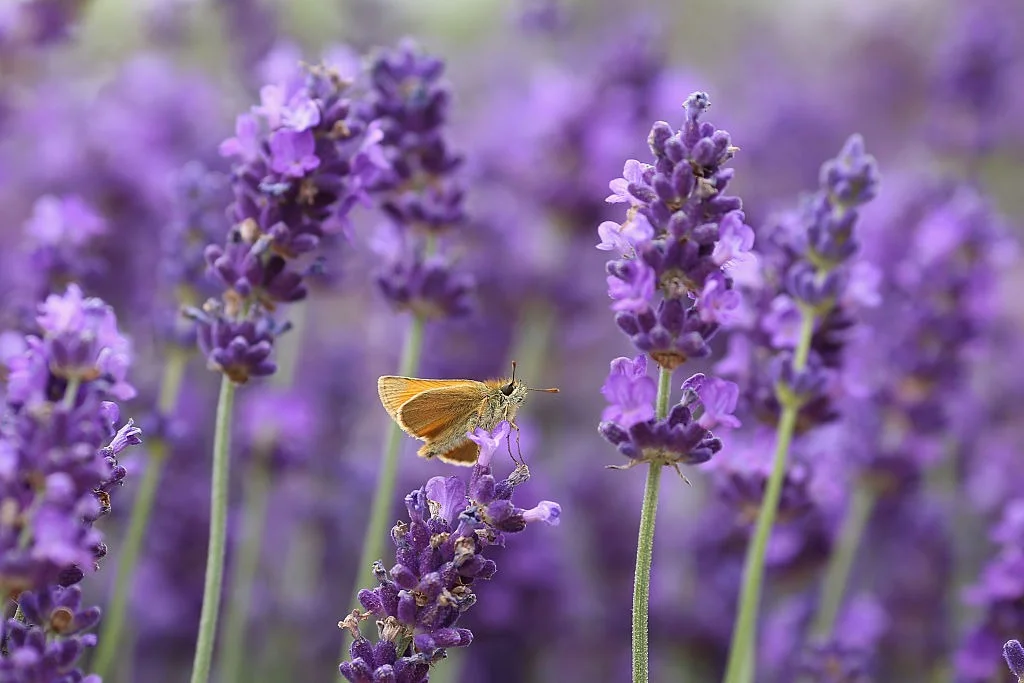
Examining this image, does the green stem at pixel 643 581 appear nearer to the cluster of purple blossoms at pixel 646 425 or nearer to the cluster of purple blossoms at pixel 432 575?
the cluster of purple blossoms at pixel 646 425

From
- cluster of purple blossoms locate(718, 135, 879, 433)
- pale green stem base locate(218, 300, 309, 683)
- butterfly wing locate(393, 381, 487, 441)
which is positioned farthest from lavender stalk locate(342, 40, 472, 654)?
cluster of purple blossoms locate(718, 135, 879, 433)

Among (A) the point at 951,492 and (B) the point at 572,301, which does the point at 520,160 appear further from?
(A) the point at 951,492

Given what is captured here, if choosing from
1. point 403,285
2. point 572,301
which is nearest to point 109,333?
point 403,285

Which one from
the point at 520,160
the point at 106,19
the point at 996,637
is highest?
the point at 106,19

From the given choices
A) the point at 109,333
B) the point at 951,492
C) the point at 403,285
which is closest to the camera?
the point at 109,333

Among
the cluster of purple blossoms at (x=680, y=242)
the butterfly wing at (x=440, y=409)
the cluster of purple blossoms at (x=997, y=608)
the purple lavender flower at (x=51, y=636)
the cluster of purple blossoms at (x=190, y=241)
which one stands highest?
the cluster of purple blossoms at (x=190, y=241)

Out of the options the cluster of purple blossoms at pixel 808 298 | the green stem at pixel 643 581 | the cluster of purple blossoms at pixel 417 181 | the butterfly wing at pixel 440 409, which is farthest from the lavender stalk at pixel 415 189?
the green stem at pixel 643 581
